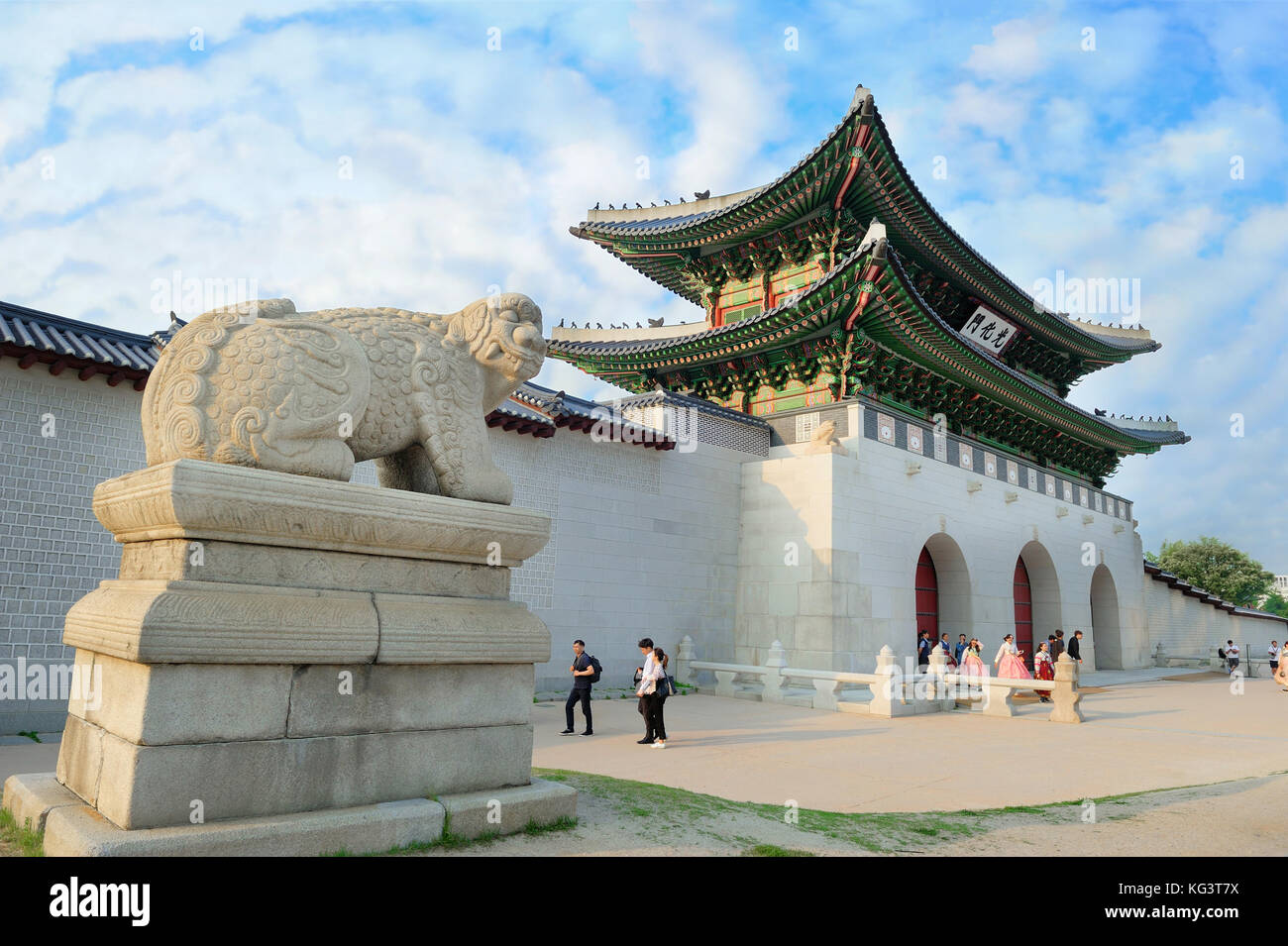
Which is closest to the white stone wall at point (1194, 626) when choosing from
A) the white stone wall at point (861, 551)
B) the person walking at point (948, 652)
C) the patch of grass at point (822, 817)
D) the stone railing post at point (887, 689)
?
the white stone wall at point (861, 551)

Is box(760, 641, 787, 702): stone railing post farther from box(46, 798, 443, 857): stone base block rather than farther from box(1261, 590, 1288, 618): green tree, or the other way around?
box(1261, 590, 1288, 618): green tree

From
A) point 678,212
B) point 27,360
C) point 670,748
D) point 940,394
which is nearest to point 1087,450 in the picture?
point 940,394

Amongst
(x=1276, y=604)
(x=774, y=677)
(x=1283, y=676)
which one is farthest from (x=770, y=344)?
(x=1276, y=604)

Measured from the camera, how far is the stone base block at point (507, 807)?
146 inches

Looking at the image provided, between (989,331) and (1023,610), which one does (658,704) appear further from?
(989,331)

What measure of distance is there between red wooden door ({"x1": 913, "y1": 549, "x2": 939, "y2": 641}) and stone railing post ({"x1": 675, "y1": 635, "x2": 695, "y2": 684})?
23.0ft

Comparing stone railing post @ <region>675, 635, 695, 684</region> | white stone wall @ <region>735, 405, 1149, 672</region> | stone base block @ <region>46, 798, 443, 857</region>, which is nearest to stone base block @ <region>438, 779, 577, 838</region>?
stone base block @ <region>46, 798, 443, 857</region>

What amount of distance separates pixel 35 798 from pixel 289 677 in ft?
4.35

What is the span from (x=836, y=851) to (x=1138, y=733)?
9661mm

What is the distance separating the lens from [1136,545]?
29.0 metres

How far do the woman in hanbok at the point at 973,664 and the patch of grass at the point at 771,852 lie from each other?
12.0m

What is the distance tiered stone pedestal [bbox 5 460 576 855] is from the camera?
10.4ft
